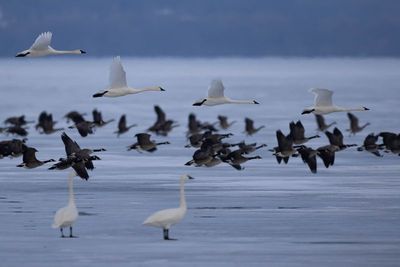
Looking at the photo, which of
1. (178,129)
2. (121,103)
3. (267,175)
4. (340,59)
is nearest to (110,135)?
(178,129)

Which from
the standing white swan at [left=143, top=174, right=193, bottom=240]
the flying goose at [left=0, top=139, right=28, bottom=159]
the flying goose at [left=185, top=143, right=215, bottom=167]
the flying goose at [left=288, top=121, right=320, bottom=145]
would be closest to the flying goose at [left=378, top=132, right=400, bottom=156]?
the flying goose at [left=288, top=121, right=320, bottom=145]

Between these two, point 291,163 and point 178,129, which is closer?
point 291,163

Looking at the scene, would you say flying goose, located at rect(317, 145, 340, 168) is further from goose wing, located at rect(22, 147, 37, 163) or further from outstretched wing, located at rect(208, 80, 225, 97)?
goose wing, located at rect(22, 147, 37, 163)

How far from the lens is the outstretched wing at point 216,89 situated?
2311 cm

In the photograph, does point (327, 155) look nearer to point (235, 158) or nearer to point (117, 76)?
point (235, 158)

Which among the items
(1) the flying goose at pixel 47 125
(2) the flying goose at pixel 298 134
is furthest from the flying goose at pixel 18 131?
(2) the flying goose at pixel 298 134

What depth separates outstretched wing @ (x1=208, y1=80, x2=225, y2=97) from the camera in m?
23.1

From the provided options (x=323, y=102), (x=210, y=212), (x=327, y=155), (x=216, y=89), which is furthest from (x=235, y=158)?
(x=210, y=212)

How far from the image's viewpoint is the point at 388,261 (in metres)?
13.8

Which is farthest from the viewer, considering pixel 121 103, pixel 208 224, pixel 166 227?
pixel 121 103

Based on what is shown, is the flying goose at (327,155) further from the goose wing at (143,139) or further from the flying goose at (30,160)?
the flying goose at (30,160)

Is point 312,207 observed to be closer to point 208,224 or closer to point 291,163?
point 208,224

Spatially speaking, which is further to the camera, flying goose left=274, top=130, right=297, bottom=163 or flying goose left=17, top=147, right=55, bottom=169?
flying goose left=274, top=130, right=297, bottom=163

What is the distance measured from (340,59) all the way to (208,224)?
184 meters
